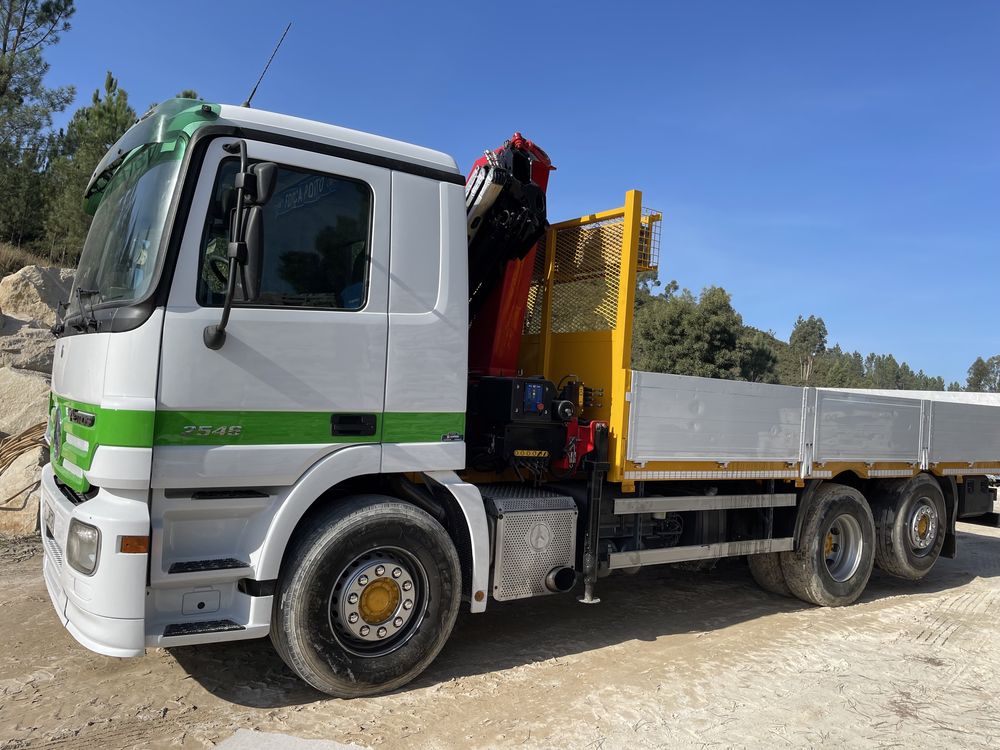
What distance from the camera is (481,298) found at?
5.09 meters

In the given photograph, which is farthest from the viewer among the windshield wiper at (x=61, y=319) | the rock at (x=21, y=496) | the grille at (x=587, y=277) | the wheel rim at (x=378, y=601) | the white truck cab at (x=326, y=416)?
the rock at (x=21, y=496)

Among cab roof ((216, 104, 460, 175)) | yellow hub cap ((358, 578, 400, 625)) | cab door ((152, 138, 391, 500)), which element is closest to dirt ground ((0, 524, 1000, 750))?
yellow hub cap ((358, 578, 400, 625))

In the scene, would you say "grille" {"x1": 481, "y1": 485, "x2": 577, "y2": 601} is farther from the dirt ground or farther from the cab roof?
the cab roof

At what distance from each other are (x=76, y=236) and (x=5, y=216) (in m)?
3.02

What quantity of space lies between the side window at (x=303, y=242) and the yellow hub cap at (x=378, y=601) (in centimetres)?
150

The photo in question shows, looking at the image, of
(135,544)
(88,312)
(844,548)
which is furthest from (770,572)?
(88,312)

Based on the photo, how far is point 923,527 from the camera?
24.7ft

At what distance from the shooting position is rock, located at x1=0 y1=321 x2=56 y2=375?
36.5 ft

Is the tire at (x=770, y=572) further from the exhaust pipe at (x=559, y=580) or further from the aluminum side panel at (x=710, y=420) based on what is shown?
the exhaust pipe at (x=559, y=580)

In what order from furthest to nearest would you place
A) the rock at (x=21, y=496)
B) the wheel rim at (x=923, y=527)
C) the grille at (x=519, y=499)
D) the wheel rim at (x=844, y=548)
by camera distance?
the wheel rim at (x=923, y=527), the rock at (x=21, y=496), the wheel rim at (x=844, y=548), the grille at (x=519, y=499)

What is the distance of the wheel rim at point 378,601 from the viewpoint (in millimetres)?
3893

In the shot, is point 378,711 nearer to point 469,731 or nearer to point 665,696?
point 469,731

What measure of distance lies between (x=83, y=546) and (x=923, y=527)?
7.48m

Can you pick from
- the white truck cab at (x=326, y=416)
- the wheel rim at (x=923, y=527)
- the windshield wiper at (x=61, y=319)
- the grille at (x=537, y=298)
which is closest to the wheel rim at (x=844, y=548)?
the wheel rim at (x=923, y=527)
